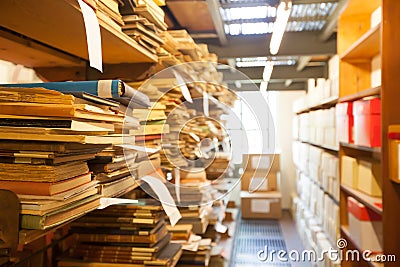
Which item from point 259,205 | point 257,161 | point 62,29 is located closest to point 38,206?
point 62,29

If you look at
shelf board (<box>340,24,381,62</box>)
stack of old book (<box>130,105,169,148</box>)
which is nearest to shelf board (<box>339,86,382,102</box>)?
shelf board (<box>340,24,381,62</box>)

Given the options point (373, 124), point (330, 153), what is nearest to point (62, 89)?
point (373, 124)

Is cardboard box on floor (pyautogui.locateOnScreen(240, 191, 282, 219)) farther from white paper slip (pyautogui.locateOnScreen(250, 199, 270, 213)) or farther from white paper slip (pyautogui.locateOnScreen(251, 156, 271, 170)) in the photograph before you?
white paper slip (pyautogui.locateOnScreen(251, 156, 271, 170))

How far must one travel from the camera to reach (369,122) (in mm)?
1917

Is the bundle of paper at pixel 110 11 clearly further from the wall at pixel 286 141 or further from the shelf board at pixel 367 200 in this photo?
the wall at pixel 286 141

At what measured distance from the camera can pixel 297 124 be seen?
5750 mm

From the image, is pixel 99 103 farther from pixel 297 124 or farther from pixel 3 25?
pixel 297 124

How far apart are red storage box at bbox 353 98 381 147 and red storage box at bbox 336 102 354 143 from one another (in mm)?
268

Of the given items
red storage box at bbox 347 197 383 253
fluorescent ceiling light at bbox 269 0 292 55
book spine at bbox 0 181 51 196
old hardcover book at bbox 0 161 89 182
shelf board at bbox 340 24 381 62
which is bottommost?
red storage box at bbox 347 197 383 253

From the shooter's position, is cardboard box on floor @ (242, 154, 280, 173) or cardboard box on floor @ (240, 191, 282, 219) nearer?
cardboard box on floor @ (242, 154, 280, 173)

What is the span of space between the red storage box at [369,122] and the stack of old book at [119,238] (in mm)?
1187

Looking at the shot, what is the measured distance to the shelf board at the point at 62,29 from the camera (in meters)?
0.79

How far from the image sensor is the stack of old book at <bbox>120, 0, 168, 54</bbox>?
117 centimetres

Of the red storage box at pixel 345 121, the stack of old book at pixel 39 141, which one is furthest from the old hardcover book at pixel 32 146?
the red storage box at pixel 345 121
